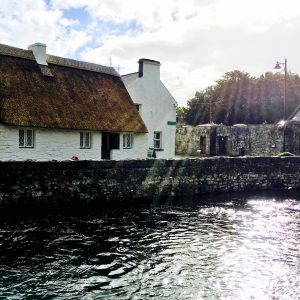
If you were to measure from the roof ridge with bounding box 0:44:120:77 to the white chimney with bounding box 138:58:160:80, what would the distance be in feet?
5.73

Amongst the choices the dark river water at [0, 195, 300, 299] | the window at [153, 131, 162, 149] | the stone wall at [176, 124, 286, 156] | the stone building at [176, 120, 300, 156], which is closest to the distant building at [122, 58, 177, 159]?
the window at [153, 131, 162, 149]

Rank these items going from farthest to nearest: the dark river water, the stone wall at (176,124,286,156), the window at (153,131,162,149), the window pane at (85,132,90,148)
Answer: the stone wall at (176,124,286,156) < the window at (153,131,162,149) < the window pane at (85,132,90,148) < the dark river water

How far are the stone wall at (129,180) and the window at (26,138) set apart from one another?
558 cm

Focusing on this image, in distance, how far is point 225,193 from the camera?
61.5 feet

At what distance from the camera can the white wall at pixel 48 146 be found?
698 inches

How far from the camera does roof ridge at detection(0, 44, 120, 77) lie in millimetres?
20594

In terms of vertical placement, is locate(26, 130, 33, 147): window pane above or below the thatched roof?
below

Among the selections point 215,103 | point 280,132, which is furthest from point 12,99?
point 215,103

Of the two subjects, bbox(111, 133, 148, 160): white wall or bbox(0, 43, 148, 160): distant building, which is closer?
bbox(0, 43, 148, 160): distant building

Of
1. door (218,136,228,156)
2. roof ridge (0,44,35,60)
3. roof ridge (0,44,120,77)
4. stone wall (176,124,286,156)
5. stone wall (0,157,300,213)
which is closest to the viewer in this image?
stone wall (0,157,300,213)

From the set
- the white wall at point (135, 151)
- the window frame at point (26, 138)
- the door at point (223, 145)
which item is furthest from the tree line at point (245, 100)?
the window frame at point (26, 138)

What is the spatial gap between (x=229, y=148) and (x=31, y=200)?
25.0 meters

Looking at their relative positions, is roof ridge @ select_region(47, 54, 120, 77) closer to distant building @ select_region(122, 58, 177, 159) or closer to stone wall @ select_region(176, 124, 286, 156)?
distant building @ select_region(122, 58, 177, 159)

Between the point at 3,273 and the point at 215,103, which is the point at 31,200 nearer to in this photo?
the point at 3,273
